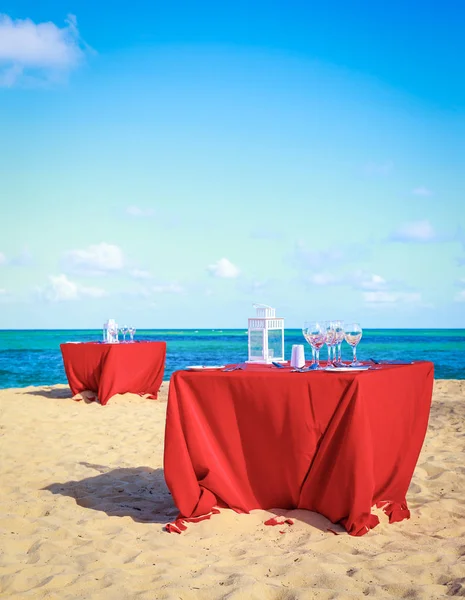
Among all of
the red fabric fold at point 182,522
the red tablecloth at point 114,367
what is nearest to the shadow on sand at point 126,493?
the red fabric fold at point 182,522

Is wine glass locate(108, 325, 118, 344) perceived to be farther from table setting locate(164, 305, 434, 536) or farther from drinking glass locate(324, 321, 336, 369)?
drinking glass locate(324, 321, 336, 369)

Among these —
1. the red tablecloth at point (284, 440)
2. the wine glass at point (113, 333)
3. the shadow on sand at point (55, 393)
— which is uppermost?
the wine glass at point (113, 333)

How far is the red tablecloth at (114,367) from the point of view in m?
8.30

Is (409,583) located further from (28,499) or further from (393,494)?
(28,499)

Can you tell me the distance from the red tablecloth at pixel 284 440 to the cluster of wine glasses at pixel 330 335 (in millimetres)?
263

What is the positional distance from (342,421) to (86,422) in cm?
452

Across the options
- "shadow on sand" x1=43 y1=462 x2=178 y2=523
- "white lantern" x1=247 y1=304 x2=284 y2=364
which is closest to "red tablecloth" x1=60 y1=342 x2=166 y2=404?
"shadow on sand" x1=43 y1=462 x2=178 y2=523

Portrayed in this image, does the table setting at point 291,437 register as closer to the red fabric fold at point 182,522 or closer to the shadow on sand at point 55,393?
the red fabric fold at point 182,522

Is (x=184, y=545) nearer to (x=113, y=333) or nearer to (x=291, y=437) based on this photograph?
(x=291, y=437)

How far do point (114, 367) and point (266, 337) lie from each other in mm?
4528

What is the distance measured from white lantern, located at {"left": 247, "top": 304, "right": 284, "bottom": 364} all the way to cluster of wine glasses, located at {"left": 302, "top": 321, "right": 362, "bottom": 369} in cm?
52

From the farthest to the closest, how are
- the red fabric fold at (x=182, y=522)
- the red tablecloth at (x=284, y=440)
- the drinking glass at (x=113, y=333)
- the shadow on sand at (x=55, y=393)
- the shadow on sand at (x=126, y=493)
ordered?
the shadow on sand at (x=55, y=393), the drinking glass at (x=113, y=333), the shadow on sand at (x=126, y=493), the red fabric fold at (x=182, y=522), the red tablecloth at (x=284, y=440)

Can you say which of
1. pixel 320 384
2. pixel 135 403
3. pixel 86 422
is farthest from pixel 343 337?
pixel 135 403

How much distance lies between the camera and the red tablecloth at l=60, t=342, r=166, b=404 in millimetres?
8305
